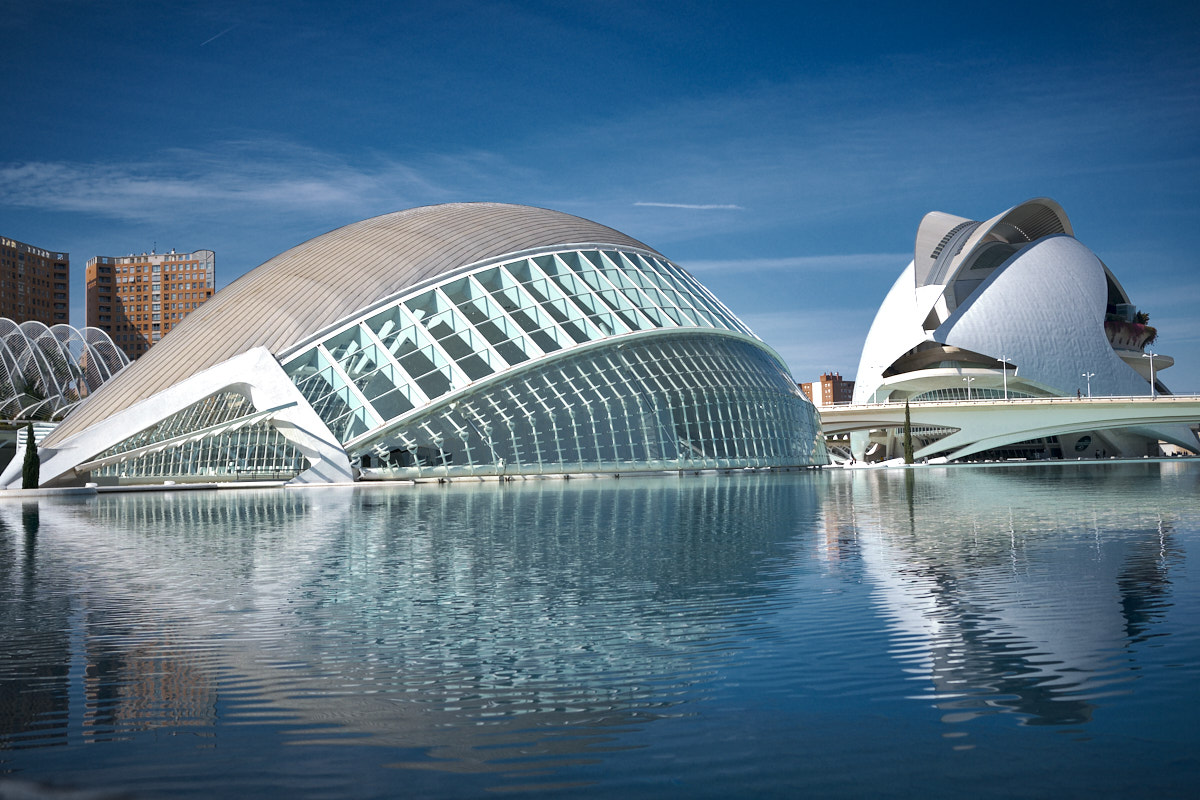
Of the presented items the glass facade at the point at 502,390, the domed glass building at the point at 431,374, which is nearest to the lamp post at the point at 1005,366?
the domed glass building at the point at 431,374

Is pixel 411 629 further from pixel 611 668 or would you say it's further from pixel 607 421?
pixel 607 421

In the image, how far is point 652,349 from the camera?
141ft

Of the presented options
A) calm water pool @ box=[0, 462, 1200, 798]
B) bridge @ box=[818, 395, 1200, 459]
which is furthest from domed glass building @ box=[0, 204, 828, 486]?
bridge @ box=[818, 395, 1200, 459]

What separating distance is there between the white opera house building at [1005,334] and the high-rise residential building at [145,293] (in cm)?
11607

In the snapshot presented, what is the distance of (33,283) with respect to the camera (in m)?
142

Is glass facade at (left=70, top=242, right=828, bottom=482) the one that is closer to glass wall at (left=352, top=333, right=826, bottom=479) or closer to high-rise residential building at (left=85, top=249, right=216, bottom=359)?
glass wall at (left=352, top=333, right=826, bottom=479)

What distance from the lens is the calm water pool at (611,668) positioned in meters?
4.71

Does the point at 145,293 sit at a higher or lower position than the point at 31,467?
higher

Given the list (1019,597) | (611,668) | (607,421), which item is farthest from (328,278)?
(611,668)

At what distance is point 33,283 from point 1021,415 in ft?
429

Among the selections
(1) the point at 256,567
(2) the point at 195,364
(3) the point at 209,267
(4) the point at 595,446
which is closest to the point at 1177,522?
(1) the point at 256,567

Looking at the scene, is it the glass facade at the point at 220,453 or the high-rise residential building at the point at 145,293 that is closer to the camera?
the glass facade at the point at 220,453

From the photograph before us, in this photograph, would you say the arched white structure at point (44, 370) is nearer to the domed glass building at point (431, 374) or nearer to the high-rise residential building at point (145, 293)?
the domed glass building at point (431, 374)

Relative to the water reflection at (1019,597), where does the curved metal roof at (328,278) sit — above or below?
above
